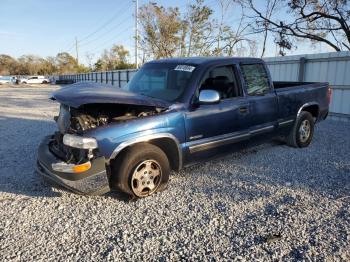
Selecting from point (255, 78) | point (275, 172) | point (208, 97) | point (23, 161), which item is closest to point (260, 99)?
point (255, 78)

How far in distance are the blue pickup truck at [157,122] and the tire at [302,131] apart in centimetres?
63

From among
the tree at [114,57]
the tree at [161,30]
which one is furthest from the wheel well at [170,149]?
the tree at [114,57]

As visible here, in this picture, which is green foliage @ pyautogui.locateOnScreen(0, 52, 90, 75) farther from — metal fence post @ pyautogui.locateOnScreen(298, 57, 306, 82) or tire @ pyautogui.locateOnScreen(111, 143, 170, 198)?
tire @ pyautogui.locateOnScreen(111, 143, 170, 198)

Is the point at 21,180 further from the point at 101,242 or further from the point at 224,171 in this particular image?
the point at 224,171

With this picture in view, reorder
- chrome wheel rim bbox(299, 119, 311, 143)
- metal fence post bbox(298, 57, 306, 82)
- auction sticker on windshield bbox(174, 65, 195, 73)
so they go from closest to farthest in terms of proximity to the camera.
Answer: auction sticker on windshield bbox(174, 65, 195, 73) < chrome wheel rim bbox(299, 119, 311, 143) < metal fence post bbox(298, 57, 306, 82)

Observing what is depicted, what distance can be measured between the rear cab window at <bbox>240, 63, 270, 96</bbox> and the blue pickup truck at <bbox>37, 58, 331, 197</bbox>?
0.06ft

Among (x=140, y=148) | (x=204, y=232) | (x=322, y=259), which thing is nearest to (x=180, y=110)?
(x=140, y=148)

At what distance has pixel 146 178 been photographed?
408cm

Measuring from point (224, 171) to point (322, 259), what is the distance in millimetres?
2407

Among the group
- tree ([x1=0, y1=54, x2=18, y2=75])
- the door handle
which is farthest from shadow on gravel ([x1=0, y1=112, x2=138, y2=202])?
tree ([x1=0, y1=54, x2=18, y2=75])

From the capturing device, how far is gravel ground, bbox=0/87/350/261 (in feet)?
9.78

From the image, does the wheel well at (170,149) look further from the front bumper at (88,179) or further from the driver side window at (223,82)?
the driver side window at (223,82)

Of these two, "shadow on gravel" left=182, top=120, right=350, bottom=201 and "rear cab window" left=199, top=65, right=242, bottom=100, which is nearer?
"shadow on gravel" left=182, top=120, right=350, bottom=201

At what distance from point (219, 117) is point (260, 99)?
1082 millimetres
